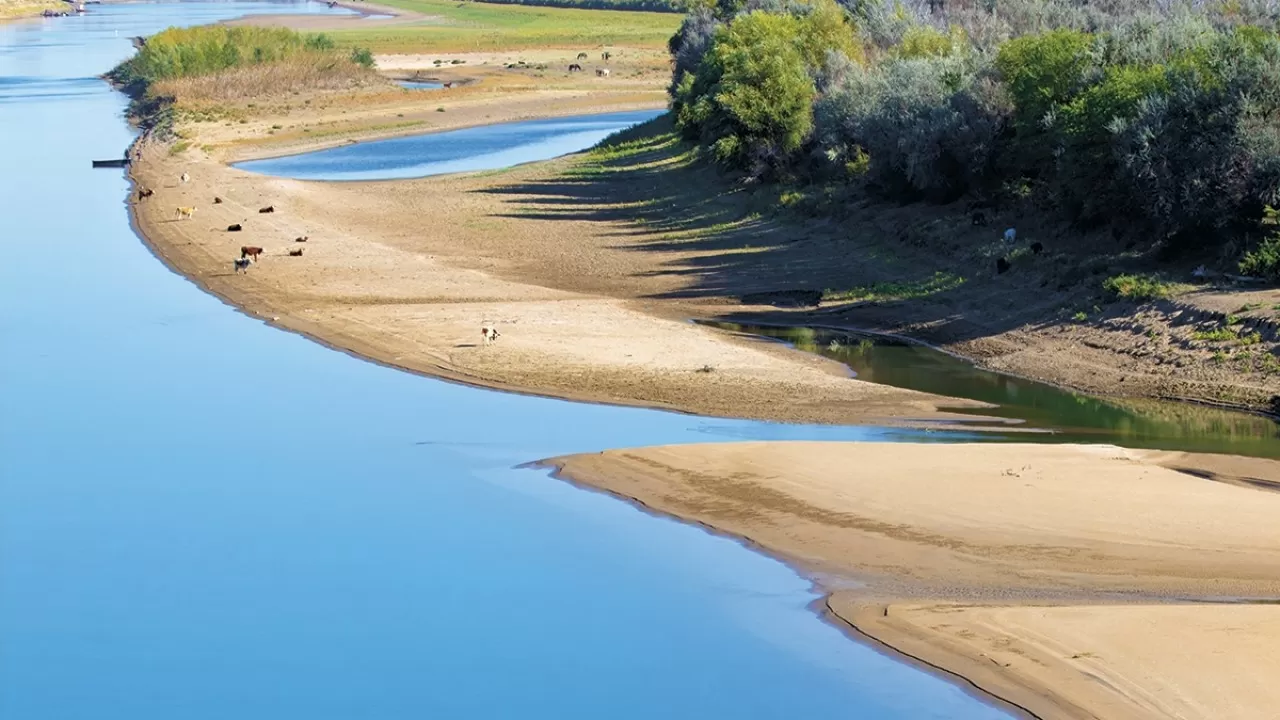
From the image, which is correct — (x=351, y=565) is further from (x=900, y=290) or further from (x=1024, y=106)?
(x=1024, y=106)

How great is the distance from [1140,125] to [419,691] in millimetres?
18246

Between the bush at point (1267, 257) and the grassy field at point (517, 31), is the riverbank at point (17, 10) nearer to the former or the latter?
the grassy field at point (517, 31)

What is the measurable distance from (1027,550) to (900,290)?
13762 mm

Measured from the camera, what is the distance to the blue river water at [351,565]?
13.7 metres

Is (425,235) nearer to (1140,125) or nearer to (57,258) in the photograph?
(57,258)

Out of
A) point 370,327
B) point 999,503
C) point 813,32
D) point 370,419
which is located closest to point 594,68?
point 813,32

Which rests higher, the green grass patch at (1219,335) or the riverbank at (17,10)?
the riverbank at (17,10)

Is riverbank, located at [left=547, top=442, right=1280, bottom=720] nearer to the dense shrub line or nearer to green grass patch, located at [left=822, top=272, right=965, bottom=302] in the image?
the dense shrub line

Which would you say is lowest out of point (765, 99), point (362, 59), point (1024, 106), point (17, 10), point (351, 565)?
point (351, 565)

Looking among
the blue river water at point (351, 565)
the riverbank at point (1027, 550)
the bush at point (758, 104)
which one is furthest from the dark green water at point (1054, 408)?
the bush at point (758, 104)

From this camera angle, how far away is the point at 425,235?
133 feet

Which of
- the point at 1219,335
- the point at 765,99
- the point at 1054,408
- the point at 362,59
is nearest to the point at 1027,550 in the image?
the point at 1054,408

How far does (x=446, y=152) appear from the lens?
62.6 metres

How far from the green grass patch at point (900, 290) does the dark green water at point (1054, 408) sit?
6.59 feet
